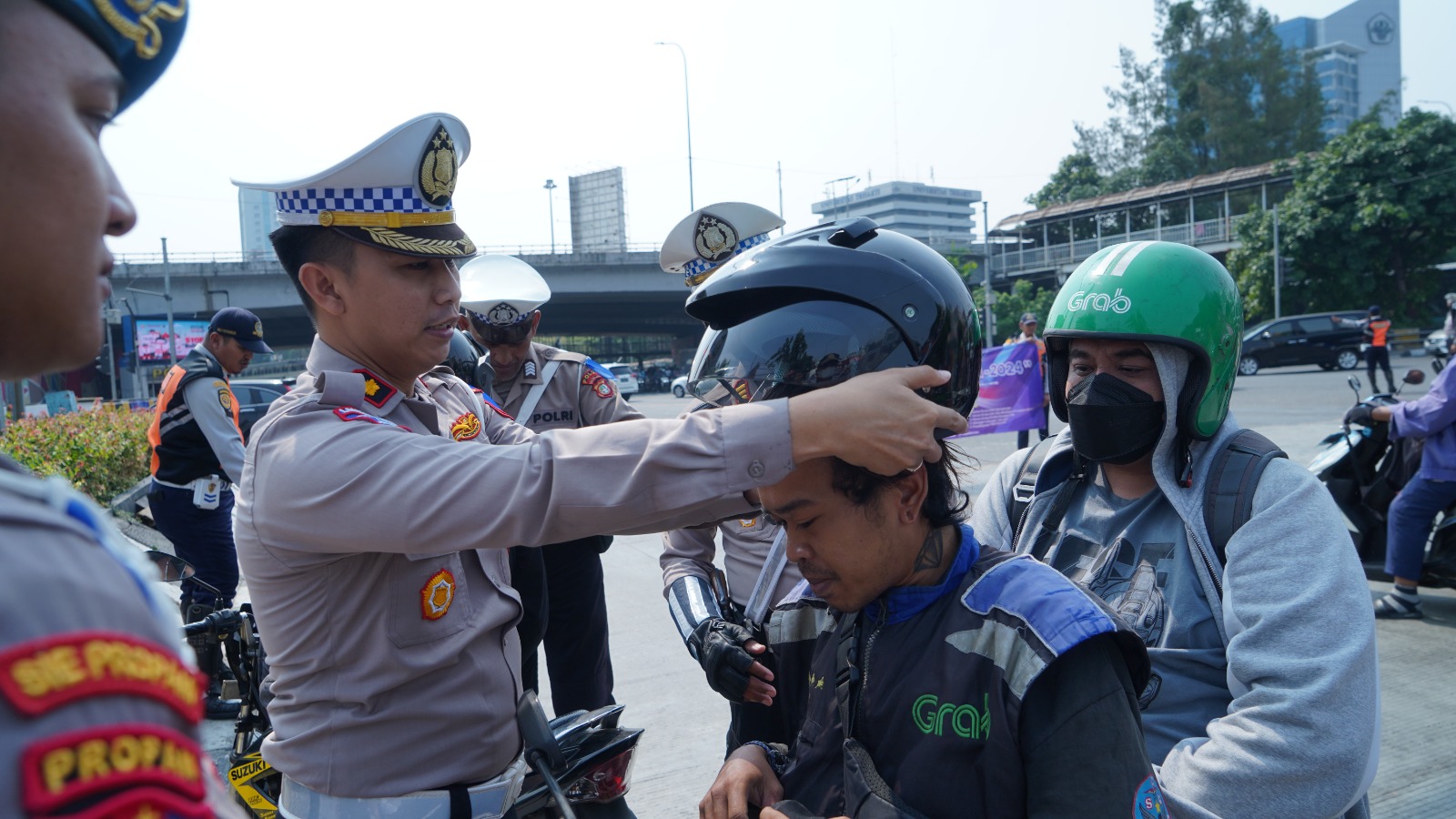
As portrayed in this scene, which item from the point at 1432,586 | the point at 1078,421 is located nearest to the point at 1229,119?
the point at 1432,586

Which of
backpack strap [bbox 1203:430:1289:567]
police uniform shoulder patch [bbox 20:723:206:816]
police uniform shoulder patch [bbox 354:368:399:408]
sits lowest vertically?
backpack strap [bbox 1203:430:1289:567]

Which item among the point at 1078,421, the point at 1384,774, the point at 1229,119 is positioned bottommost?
the point at 1384,774

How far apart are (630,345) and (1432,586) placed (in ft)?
267

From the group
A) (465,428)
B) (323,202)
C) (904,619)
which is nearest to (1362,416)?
(904,619)

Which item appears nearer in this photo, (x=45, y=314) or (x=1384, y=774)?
(x=45, y=314)

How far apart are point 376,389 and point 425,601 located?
47 centimetres

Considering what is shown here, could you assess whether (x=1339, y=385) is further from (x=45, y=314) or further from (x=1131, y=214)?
(x=1131, y=214)

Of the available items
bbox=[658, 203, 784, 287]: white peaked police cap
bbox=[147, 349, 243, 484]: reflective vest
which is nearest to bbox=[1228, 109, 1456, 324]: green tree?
bbox=[658, 203, 784, 287]: white peaked police cap

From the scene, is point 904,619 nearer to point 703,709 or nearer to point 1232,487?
point 1232,487

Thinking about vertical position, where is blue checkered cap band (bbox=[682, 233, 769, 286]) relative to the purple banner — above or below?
above

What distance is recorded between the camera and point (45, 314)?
2.31 ft

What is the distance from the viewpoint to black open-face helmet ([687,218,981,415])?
1646 millimetres

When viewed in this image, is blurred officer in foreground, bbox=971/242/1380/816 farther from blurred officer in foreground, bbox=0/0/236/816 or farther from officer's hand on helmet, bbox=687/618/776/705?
blurred officer in foreground, bbox=0/0/236/816

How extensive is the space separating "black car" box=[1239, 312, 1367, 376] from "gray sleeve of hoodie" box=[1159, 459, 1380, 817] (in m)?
25.9
